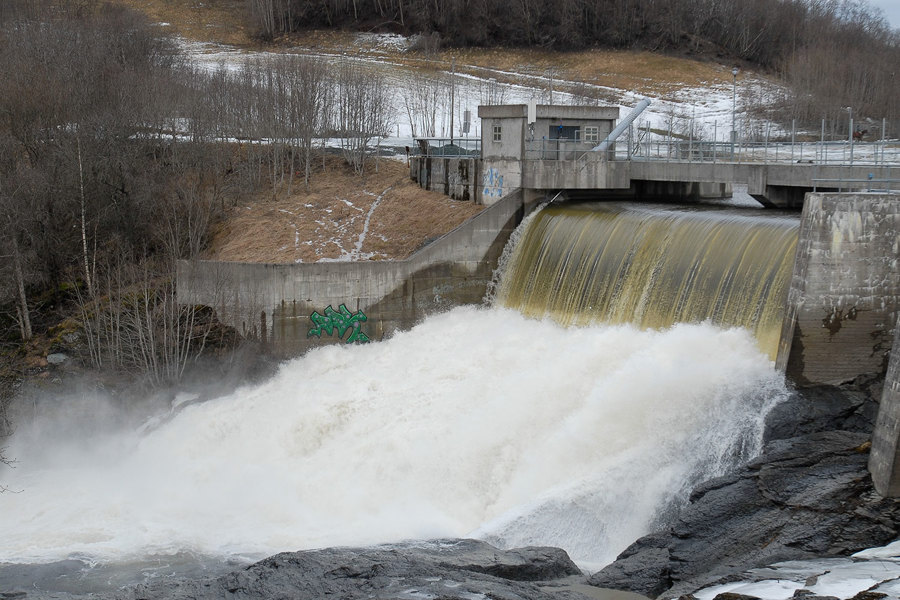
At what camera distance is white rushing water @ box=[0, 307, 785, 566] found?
64.4 feet

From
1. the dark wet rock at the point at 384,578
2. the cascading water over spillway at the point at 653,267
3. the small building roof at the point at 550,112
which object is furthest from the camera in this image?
the small building roof at the point at 550,112

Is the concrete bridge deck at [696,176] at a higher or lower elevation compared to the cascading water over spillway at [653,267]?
higher

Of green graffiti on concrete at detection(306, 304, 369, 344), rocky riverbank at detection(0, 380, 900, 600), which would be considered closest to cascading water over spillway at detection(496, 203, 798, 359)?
rocky riverbank at detection(0, 380, 900, 600)

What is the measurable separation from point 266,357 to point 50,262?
10.3 metres

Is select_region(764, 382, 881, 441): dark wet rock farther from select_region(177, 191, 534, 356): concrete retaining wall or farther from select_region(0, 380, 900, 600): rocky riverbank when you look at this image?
select_region(177, 191, 534, 356): concrete retaining wall

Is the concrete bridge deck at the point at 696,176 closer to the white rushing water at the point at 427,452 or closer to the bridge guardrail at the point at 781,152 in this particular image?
the bridge guardrail at the point at 781,152

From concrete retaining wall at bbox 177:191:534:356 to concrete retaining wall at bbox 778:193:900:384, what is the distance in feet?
43.0

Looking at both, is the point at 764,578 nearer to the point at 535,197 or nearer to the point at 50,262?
the point at 535,197

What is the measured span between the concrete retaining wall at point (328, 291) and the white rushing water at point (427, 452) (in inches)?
58.4

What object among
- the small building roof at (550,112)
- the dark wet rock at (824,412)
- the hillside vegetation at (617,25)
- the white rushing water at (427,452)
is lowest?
the white rushing water at (427,452)

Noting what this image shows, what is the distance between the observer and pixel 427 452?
2325cm

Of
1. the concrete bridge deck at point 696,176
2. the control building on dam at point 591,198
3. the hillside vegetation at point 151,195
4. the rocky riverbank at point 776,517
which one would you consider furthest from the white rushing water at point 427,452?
the concrete bridge deck at point 696,176

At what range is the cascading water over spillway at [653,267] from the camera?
22016mm

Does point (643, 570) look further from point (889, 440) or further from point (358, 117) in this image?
point (358, 117)
